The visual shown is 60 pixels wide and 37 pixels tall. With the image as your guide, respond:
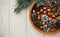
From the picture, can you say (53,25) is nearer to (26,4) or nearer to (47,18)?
(47,18)

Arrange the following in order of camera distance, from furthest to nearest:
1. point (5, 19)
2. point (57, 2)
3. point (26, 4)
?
1. point (5, 19)
2. point (26, 4)
3. point (57, 2)

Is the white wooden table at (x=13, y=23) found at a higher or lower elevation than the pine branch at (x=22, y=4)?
lower

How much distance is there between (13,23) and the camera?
1.46 m

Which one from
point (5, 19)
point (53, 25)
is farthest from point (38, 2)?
point (5, 19)

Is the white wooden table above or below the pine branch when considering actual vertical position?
below

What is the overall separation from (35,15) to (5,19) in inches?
13.3

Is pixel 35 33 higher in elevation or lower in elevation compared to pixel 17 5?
lower

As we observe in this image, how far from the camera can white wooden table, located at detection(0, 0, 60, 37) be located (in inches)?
55.3

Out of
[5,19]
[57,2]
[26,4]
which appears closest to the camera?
[57,2]

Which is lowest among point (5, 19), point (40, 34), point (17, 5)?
point (40, 34)

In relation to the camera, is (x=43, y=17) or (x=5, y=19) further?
(x=5, y=19)

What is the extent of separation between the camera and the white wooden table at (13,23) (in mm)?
1405

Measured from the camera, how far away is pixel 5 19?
1490mm

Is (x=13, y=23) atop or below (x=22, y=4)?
below
